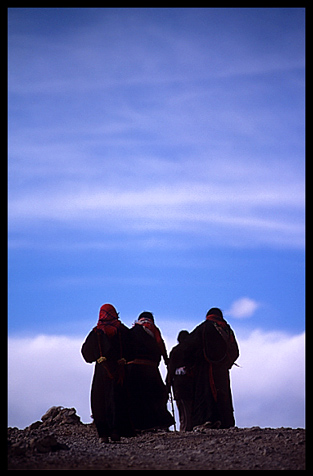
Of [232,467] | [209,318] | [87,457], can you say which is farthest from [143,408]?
[232,467]

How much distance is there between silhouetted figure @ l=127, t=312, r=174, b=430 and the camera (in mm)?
13656

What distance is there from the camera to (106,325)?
13125mm

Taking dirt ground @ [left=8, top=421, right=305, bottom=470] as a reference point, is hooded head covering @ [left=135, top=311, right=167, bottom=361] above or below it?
above

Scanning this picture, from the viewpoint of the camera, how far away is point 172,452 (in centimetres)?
1043

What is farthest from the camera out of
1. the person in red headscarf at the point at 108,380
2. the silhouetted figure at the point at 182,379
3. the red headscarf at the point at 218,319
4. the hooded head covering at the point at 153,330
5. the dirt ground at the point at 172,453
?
the red headscarf at the point at 218,319

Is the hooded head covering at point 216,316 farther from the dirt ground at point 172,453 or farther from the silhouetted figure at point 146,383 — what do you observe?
the dirt ground at point 172,453

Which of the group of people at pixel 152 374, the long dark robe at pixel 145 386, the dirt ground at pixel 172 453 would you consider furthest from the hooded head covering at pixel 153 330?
the dirt ground at pixel 172 453

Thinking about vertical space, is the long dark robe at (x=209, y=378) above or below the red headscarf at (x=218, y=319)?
below

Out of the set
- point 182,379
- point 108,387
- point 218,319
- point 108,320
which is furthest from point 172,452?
point 218,319

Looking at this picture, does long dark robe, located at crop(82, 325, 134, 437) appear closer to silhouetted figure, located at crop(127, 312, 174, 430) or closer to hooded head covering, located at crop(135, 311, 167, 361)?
silhouetted figure, located at crop(127, 312, 174, 430)

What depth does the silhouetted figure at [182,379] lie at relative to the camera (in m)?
14.6

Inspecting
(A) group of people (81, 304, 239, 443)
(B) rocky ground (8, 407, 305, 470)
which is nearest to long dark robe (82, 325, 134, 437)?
(A) group of people (81, 304, 239, 443)

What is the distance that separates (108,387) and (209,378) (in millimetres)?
2491

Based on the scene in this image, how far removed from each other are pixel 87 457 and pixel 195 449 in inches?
68.9
